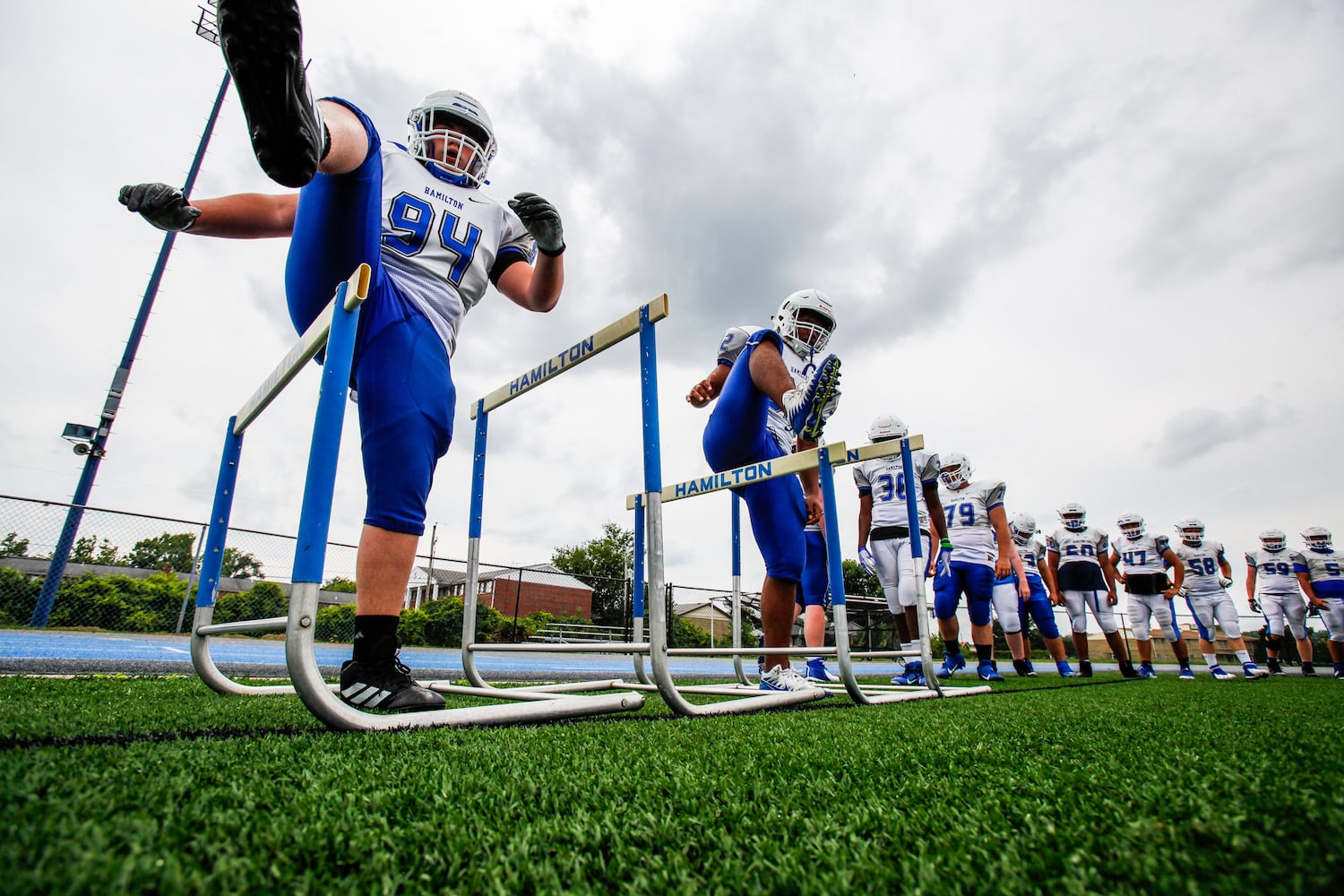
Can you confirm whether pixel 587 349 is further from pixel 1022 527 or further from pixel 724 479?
pixel 1022 527

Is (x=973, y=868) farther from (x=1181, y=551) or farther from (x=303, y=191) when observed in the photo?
(x=1181, y=551)

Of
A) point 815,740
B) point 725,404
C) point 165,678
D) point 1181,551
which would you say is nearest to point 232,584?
point 165,678

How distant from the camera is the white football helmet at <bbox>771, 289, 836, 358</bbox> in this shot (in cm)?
350

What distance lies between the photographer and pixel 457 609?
14047mm

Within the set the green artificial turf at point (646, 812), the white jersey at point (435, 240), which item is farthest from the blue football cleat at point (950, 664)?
the white jersey at point (435, 240)

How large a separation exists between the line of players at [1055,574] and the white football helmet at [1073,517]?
1cm

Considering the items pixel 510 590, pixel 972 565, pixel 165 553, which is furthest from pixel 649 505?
pixel 510 590

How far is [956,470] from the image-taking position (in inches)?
257

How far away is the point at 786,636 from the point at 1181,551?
310 inches

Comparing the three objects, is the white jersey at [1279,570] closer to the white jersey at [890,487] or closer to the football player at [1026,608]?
the football player at [1026,608]

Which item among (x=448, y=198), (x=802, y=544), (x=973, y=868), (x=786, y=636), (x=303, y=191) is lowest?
(x=973, y=868)

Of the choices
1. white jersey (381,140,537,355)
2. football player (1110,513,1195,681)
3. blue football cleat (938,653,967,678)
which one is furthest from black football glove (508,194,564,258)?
football player (1110,513,1195,681)

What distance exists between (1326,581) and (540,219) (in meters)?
10.9

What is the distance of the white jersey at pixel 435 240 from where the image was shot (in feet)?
6.35
